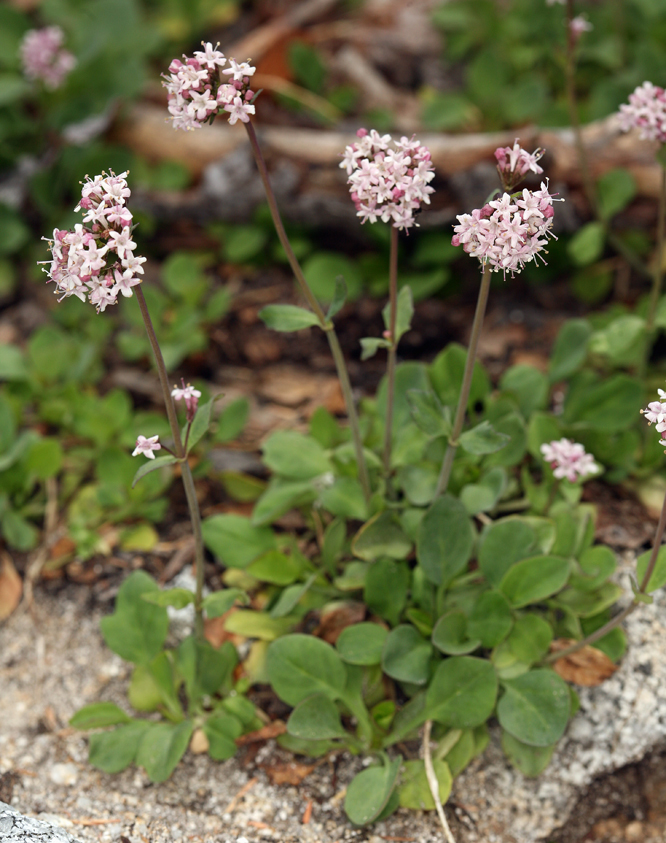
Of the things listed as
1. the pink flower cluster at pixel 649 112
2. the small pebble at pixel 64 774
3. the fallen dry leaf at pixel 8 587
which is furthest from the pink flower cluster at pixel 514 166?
the fallen dry leaf at pixel 8 587

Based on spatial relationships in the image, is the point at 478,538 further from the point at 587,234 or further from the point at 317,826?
the point at 587,234

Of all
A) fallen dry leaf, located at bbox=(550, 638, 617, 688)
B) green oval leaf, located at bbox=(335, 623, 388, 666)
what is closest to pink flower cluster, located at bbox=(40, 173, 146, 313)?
green oval leaf, located at bbox=(335, 623, 388, 666)

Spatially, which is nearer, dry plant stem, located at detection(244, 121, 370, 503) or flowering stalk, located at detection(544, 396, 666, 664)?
flowering stalk, located at detection(544, 396, 666, 664)

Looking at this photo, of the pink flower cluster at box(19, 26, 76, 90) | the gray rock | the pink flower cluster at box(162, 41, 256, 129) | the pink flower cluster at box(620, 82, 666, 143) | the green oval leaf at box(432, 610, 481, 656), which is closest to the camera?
→ the pink flower cluster at box(162, 41, 256, 129)

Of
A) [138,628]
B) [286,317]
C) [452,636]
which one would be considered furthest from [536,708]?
[286,317]

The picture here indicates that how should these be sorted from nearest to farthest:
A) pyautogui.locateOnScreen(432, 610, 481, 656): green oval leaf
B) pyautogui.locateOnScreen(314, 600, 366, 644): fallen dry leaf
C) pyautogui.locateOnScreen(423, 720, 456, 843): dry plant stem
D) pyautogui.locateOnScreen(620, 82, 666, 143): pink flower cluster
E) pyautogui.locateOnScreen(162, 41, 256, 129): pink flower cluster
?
pyautogui.locateOnScreen(162, 41, 256, 129): pink flower cluster, pyautogui.locateOnScreen(423, 720, 456, 843): dry plant stem, pyautogui.locateOnScreen(432, 610, 481, 656): green oval leaf, pyautogui.locateOnScreen(620, 82, 666, 143): pink flower cluster, pyautogui.locateOnScreen(314, 600, 366, 644): fallen dry leaf

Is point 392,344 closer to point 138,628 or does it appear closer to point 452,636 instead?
point 452,636

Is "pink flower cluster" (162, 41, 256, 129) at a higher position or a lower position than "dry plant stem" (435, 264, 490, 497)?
higher

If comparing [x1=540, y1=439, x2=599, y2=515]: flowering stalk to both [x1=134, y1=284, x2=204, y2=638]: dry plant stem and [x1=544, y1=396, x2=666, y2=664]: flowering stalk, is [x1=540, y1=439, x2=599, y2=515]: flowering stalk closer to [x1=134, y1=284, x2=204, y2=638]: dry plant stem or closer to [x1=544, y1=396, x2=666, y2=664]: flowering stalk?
[x1=544, y1=396, x2=666, y2=664]: flowering stalk
